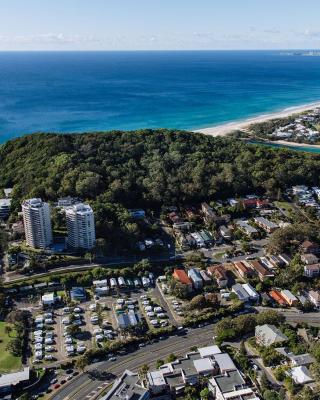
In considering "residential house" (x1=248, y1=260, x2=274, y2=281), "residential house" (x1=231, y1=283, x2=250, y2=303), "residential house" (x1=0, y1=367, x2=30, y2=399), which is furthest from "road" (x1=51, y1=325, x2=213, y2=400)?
"residential house" (x1=248, y1=260, x2=274, y2=281)

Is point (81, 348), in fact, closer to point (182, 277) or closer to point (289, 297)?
point (182, 277)

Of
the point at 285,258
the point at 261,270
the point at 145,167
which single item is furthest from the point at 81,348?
the point at 145,167

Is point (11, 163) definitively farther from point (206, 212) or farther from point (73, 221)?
point (206, 212)

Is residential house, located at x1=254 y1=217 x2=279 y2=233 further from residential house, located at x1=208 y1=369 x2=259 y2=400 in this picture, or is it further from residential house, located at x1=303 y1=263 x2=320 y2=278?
residential house, located at x1=208 y1=369 x2=259 y2=400

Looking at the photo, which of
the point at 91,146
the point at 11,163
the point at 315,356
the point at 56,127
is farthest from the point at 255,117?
the point at 315,356

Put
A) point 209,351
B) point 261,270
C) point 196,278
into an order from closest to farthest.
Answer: point 209,351, point 196,278, point 261,270
